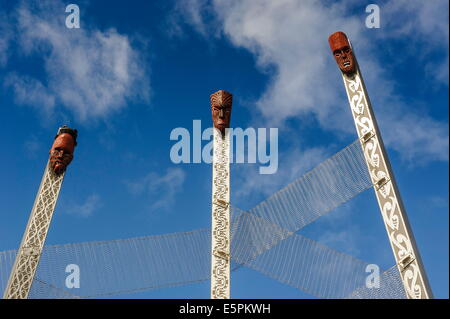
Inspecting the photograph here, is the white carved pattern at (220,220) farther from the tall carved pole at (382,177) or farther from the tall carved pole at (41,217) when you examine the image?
the tall carved pole at (41,217)

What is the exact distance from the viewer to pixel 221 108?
14203 mm

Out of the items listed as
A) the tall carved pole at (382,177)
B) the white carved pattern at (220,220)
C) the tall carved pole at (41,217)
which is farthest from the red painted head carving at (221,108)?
the tall carved pole at (41,217)

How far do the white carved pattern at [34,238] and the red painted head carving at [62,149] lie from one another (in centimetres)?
17

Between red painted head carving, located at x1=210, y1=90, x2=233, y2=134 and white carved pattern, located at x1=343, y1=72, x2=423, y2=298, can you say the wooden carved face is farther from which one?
white carved pattern, located at x1=343, y1=72, x2=423, y2=298

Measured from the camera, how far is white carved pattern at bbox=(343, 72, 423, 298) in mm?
10266

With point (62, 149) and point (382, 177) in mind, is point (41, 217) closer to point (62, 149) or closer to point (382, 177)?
point (62, 149)
